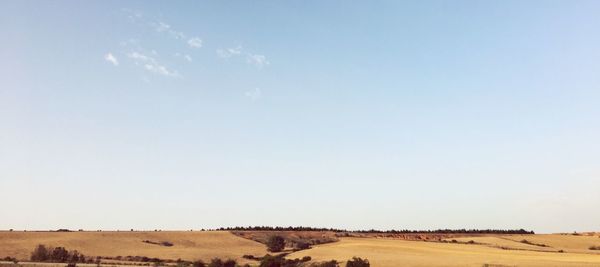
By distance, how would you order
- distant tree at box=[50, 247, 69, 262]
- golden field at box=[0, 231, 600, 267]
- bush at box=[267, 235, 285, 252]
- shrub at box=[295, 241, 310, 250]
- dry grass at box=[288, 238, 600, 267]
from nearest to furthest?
1. dry grass at box=[288, 238, 600, 267]
2. golden field at box=[0, 231, 600, 267]
3. distant tree at box=[50, 247, 69, 262]
4. shrub at box=[295, 241, 310, 250]
5. bush at box=[267, 235, 285, 252]

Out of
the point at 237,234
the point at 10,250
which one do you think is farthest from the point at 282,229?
the point at 10,250

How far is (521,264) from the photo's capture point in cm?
5619

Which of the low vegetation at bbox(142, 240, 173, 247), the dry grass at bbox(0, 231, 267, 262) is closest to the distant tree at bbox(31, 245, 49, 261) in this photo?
the dry grass at bbox(0, 231, 267, 262)

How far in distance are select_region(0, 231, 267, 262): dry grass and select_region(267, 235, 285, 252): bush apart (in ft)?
3.83

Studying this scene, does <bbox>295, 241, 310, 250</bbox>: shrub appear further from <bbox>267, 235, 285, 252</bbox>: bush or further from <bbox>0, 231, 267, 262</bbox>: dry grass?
<bbox>0, 231, 267, 262</bbox>: dry grass

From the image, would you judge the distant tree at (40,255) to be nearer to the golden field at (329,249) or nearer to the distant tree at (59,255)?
the distant tree at (59,255)

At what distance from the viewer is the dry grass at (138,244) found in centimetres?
7562

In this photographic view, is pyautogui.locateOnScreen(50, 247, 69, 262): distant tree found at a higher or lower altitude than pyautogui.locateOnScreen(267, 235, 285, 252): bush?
lower

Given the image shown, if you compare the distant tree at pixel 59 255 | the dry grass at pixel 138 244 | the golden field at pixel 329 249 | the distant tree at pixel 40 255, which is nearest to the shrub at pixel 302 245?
the golden field at pixel 329 249

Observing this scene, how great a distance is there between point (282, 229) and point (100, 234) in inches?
1582

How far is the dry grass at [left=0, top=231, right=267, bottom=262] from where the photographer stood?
75.6 metres

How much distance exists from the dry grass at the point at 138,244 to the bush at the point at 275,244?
1168mm

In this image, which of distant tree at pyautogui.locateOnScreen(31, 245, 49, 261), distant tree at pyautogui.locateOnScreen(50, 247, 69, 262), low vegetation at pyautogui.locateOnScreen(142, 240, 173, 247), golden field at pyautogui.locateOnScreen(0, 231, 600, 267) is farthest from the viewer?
low vegetation at pyautogui.locateOnScreen(142, 240, 173, 247)

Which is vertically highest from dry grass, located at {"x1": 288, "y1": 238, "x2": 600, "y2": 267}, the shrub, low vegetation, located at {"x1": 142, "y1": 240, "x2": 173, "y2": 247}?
low vegetation, located at {"x1": 142, "y1": 240, "x2": 173, "y2": 247}
